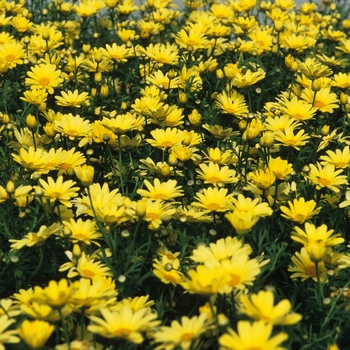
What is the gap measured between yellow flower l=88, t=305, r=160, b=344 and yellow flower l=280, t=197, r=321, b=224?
0.83m

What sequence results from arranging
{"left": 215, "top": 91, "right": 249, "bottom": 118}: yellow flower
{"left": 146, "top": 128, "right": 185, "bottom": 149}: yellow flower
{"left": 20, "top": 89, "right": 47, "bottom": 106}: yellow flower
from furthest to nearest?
{"left": 215, "top": 91, "right": 249, "bottom": 118}: yellow flower
{"left": 20, "top": 89, "right": 47, "bottom": 106}: yellow flower
{"left": 146, "top": 128, "right": 185, "bottom": 149}: yellow flower

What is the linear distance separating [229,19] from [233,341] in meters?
3.50

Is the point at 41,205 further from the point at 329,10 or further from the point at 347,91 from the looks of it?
the point at 329,10

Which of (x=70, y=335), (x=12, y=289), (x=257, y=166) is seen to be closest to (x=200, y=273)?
(x=70, y=335)

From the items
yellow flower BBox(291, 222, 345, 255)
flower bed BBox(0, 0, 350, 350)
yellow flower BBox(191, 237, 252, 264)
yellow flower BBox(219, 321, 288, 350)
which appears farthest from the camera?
yellow flower BBox(291, 222, 345, 255)

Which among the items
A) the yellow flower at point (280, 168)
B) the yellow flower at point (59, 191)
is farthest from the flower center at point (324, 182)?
the yellow flower at point (59, 191)

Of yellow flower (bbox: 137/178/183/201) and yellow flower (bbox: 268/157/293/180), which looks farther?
yellow flower (bbox: 268/157/293/180)

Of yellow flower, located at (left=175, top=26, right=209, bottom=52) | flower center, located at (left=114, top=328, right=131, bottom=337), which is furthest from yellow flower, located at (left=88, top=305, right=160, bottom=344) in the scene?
yellow flower, located at (left=175, top=26, right=209, bottom=52)

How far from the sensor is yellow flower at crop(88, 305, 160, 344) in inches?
92.8

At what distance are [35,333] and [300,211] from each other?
121cm

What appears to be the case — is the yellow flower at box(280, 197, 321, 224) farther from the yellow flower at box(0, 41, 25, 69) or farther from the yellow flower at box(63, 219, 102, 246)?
the yellow flower at box(0, 41, 25, 69)

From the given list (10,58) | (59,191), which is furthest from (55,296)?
(10,58)

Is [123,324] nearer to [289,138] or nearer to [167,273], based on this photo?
[167,273]

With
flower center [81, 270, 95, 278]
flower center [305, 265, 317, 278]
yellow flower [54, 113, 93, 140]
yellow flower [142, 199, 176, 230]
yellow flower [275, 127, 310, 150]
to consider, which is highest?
yellow flower [54, 113, 93, 140]
